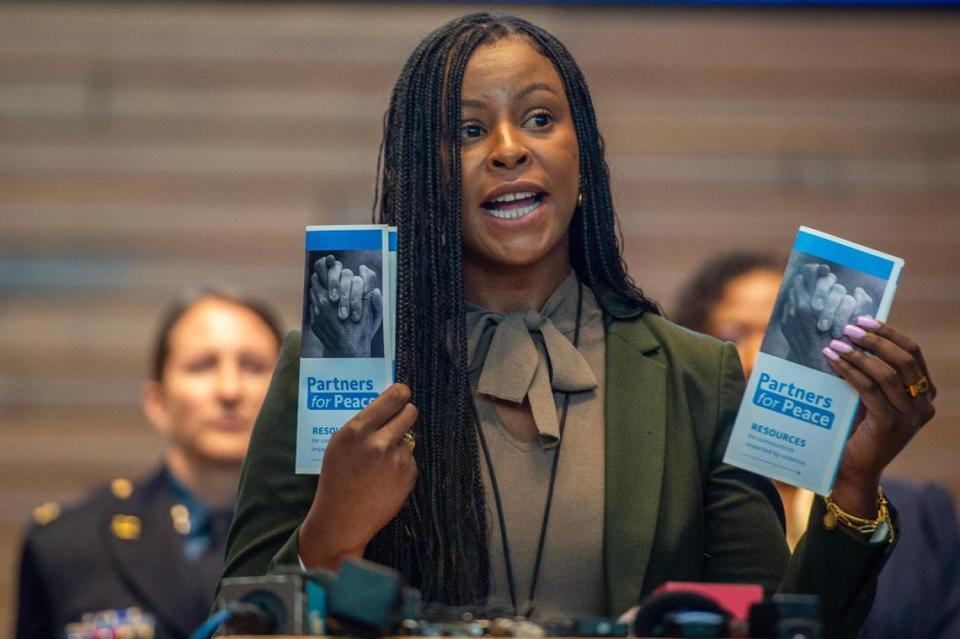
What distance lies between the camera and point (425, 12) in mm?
6090

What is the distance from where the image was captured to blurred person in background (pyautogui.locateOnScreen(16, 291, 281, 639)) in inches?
177

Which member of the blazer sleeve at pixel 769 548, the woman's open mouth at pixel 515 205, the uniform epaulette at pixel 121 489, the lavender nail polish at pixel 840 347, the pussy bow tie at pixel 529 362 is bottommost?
the uniform epaulette at pixel 121 489

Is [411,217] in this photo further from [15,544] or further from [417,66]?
[15,544]

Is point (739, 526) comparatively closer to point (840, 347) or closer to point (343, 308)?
point (840, 347)

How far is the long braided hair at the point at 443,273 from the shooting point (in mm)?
2689

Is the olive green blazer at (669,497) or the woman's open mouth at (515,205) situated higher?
the woman's open mouth at (515,205)

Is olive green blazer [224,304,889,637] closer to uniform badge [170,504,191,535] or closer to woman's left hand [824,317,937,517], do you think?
woman's left hand [824,317,937,517]

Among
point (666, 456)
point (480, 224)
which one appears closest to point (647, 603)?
point (666, 456)

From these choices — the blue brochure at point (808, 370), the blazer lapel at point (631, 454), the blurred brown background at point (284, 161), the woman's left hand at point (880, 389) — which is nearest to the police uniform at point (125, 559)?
the blurred brown background at point (284, 161)

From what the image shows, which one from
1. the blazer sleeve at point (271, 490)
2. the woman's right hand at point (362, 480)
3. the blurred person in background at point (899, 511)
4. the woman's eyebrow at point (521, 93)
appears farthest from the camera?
the blurred person in background at point (899, 511)

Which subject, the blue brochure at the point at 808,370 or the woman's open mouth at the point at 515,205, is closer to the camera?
the blue brochure at the point at 808,370

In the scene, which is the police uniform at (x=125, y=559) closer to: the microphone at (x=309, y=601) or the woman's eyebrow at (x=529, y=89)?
the woman's eyebrow at (x=529, y=89)

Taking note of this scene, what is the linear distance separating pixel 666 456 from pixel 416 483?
401 millimetres

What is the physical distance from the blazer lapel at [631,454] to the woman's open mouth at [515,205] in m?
0.26
